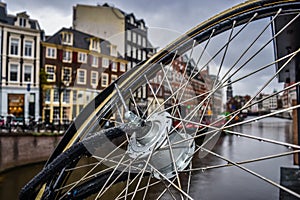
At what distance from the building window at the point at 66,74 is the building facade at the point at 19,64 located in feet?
6.08

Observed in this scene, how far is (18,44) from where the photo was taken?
2039 cm

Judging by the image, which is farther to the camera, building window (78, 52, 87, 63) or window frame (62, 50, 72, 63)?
building window (78, 52, 87, 63)

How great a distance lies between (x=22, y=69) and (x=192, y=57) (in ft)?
62.6

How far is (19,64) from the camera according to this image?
66.9ft

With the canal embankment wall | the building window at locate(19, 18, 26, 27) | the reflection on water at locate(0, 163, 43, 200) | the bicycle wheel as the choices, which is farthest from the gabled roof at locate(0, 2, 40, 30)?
the bicycle wheel

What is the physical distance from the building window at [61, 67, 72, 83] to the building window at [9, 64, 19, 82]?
293 cm

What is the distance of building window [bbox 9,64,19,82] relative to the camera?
20.2 meters

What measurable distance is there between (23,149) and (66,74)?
26.2 ft

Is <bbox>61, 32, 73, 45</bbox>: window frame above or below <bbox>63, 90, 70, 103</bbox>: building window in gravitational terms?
above

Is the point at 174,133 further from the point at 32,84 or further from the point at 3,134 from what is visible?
the point at 32,84

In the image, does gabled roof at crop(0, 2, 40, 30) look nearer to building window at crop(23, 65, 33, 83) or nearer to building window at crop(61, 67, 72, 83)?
building window at crop(23, 65, 33, 83)

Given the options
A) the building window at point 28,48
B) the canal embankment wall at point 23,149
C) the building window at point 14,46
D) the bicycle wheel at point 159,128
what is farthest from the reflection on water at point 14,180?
the building window at point 28,48

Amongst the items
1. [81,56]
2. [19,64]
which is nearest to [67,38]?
[81,56]

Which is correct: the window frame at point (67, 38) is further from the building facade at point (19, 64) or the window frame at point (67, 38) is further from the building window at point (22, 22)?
the building window at point (22, 22)
